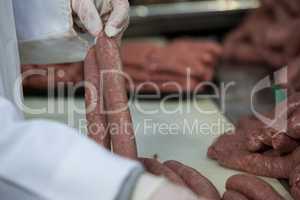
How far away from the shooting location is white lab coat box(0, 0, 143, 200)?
1.05 meters

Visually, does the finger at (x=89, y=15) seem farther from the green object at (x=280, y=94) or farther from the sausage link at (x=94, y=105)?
the green object at (x=280, y=94)

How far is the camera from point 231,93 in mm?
2943

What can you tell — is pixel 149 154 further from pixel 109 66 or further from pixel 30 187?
pixel 30 187

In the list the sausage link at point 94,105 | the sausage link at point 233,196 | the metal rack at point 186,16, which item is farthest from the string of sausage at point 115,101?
the metal rack at point 186,16

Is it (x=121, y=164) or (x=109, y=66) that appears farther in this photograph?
(x=109, y=66)

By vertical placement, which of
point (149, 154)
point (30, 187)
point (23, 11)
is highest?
point (23, 11)

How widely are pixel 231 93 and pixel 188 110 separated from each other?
378mm

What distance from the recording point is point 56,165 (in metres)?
1.08

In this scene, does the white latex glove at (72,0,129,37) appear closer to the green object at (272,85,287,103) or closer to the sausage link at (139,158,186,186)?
the sausage link at (139,158,186,186)

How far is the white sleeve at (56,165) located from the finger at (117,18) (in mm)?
587

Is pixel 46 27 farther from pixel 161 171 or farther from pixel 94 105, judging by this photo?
pixel 161 171

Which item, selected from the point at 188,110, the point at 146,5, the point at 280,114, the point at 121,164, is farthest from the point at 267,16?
the point at 121,164

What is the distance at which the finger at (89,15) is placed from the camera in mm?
1638

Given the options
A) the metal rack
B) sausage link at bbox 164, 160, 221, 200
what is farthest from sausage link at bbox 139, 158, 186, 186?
the metal rack
